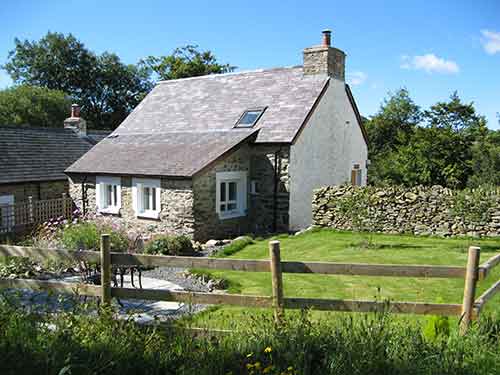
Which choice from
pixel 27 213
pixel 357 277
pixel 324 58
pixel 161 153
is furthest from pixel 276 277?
pixel 27 213

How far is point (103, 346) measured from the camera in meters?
4.55

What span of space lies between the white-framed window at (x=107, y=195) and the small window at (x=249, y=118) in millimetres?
5639

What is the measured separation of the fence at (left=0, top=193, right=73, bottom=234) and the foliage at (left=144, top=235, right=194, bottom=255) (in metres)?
6.55

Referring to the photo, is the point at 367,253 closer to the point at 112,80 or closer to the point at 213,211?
the point at 213,211

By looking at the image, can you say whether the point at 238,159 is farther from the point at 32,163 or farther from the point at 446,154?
the point at 446,154

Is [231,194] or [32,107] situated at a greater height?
[32,107]

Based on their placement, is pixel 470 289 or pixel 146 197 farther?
pixel 146 197

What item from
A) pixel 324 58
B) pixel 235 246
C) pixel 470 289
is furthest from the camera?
pixel 324 58

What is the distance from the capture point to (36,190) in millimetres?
20047

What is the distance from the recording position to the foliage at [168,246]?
1358 cm

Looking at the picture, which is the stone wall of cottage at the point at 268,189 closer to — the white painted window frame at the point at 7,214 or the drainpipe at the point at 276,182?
the drainpipe at the point at 276,182

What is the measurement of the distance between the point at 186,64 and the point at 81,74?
54.3 feet

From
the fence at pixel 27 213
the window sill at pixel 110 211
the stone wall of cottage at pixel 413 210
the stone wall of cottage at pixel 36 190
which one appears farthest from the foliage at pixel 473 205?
the stone wall of cottage at pixel 36 190

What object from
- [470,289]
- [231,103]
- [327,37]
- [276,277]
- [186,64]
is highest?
[186,64]
